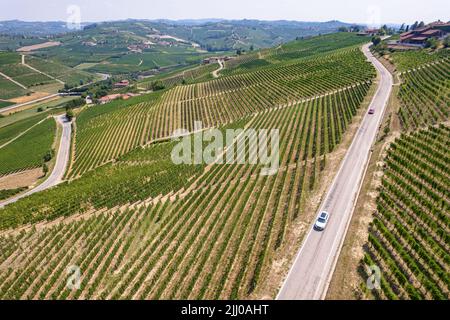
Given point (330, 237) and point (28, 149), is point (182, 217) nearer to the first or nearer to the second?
A: point (330, 237)

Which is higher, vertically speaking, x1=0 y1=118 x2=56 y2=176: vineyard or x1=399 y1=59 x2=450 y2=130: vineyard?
x1=399 y1=59 x2=450 y2=130: vineyard

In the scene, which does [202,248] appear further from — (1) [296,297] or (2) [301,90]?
(2) [301,90]

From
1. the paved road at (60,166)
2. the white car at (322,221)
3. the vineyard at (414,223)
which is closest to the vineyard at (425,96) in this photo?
the vineyard at (414,223)

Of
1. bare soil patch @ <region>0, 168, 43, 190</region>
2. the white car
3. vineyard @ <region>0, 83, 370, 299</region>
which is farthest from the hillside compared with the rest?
bare soil patch @ <region>0, 168, 43, 190</region>

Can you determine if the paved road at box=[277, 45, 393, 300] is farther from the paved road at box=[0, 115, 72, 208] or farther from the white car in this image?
the paved road at box=[0, 115, 72, 208]

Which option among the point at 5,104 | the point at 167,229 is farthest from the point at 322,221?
the point at 5,104

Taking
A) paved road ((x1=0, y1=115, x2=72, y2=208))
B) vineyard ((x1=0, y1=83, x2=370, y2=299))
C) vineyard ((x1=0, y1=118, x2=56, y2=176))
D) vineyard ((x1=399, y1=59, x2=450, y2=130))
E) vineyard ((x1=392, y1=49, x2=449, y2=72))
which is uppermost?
vineyard ((x1=392, y1=49, x2=449, y2=72))
